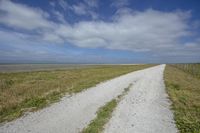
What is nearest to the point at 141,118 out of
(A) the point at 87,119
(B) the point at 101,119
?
(B) the point at 101,119

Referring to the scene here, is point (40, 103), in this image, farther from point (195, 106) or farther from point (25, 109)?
point (195, 106)

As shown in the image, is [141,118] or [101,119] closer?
[101,119]

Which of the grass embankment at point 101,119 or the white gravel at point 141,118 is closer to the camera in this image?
the grass embankment at point 101,119

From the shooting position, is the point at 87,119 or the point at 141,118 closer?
the point at 87,119

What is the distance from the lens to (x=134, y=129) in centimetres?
552

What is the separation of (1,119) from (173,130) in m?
7.31

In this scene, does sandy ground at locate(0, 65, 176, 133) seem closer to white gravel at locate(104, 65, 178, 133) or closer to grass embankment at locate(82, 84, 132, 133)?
white gravel at locate(104, 65, 178, 133)

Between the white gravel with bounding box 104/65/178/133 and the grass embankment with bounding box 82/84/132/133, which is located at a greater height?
the grass embankment with bounding box 82/84/132/133

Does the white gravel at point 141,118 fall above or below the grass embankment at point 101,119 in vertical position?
below

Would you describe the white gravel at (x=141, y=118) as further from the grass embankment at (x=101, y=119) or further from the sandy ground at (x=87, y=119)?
the grass embankment at (x=101, y=119)

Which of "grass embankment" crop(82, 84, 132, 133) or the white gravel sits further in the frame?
the white gravel

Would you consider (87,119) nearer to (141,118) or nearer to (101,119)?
(101,119)

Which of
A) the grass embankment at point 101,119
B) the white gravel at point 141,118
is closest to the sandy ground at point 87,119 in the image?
the white gravel at point 141,118

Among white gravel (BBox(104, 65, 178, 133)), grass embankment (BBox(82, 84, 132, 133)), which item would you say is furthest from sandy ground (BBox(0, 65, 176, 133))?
grass embankment (BBox(82, 84, 132, 133))
